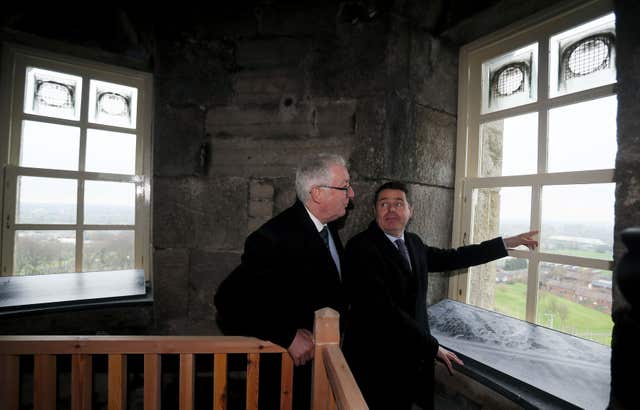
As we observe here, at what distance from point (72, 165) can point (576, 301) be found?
2897mm

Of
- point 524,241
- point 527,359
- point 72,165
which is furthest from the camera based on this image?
point 72,165

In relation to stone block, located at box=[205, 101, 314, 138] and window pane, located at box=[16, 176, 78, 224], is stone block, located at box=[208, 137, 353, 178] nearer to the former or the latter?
stone block, located at box=[205, 101, 314, 138]

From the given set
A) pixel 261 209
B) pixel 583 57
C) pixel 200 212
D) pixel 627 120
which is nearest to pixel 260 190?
pixel 261 209

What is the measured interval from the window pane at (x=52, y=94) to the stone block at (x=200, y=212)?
796 mm

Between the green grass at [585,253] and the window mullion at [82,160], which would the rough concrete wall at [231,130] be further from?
the green grass at [585,253]

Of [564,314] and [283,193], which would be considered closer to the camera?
[564,314]

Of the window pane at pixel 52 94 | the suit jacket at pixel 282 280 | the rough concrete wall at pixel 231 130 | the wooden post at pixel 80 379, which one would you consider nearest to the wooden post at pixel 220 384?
the suit jacket at pixel 282 280

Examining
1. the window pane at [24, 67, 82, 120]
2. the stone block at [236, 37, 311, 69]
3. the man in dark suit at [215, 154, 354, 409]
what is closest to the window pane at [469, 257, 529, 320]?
the man in dark suit at [215, 154, 354, 409]

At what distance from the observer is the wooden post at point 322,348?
93 cm

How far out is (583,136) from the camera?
1.41 m

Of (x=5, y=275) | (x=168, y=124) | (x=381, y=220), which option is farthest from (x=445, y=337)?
(x=5, y=275)

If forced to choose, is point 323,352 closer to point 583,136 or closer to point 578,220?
point 578,220

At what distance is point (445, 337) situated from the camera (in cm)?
151

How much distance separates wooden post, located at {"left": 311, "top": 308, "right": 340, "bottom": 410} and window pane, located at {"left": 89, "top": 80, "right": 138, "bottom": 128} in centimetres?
196
